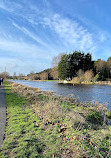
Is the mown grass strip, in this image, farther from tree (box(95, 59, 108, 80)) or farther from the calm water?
tree (box(95, 59, 108, 80))

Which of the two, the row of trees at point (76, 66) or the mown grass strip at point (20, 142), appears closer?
the mown grass strip at point (20, 142)

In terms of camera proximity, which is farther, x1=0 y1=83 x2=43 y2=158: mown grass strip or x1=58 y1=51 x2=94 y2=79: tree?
x1=58 y1=51 x2=94 y2=79: tree

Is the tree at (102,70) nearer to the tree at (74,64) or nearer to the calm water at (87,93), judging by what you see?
the tree at (74,64)

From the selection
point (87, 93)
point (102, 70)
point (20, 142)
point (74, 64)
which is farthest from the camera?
point (102, 70)

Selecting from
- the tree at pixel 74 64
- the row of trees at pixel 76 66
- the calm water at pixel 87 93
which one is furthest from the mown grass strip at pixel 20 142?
the tree at pixel 74 64

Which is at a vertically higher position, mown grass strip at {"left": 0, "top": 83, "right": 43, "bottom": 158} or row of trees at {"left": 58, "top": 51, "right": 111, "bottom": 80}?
row of trees at {"left": 58, "top": 51, "right": 111, "bottom": 80}

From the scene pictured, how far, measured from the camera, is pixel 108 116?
6.24m

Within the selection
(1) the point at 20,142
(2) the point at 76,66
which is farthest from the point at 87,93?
(2) the point at 76,66

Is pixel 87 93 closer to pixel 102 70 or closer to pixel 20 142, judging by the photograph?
pixel 20 142

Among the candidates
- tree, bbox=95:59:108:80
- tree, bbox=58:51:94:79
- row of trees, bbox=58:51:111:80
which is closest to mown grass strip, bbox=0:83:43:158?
row of trees, bbox=58:51:111:80

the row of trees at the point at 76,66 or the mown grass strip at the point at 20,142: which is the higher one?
the row of trees at the point at 76,66

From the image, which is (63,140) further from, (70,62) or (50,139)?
(70,62)

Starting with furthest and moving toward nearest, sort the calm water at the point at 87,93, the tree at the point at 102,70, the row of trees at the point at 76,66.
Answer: the tree at the point at 102,70 → the row of trees at the point at 76,66 → the calm water at the point at 87,93

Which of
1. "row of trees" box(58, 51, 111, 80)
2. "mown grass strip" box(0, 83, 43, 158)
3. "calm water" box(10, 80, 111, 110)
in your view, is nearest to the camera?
"mown grass strip" box(0, 83, 43, 158)
